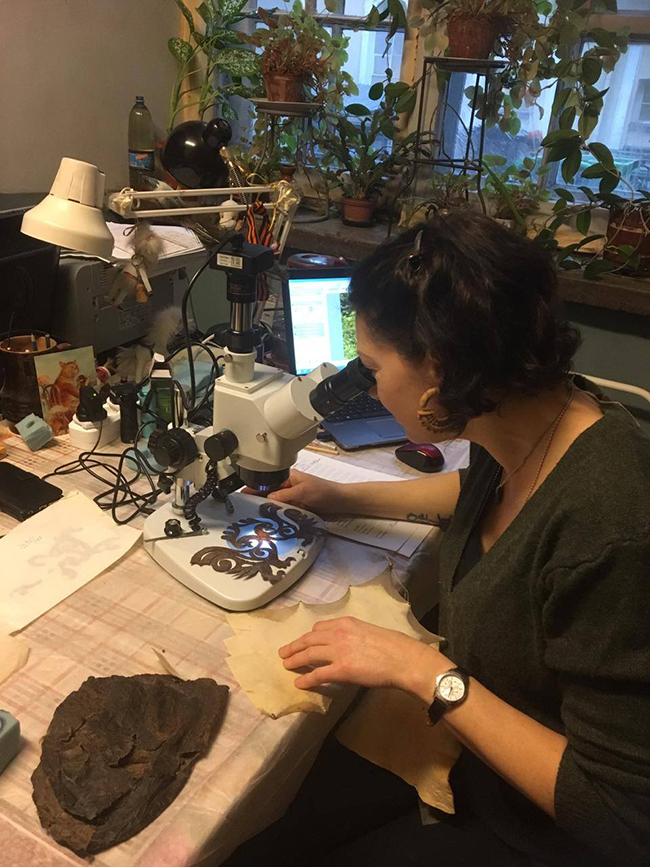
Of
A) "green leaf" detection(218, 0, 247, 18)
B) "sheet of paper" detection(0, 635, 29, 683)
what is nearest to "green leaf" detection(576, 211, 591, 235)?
"green leaf" detection(218, 0, 247, 18)

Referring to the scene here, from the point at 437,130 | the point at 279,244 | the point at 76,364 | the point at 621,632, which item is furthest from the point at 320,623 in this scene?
the point at 437,130

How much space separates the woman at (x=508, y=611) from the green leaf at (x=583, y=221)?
4.14ft

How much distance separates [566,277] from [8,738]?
1.81 meters

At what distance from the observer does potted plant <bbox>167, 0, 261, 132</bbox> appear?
2.37 meters

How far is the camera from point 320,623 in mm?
978

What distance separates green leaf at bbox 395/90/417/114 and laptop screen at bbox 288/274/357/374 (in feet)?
2.64

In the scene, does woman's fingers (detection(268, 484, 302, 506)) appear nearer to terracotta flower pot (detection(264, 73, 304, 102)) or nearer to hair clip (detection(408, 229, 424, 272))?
hair clip (detection(408, 229, 424, 272))

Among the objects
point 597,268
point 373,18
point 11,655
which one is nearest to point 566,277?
point 597,268

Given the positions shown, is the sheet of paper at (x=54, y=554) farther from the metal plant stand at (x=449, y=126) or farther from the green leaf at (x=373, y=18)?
the green leaf at (x=373, y=18)

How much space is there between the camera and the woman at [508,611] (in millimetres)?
793

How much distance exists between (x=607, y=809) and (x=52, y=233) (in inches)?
40.1

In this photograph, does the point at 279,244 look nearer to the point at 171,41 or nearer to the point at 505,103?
the point at 505,103

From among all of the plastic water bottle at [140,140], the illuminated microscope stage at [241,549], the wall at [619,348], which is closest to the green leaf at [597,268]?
the wall at [619,348]

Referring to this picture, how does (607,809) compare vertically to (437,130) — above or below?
below
